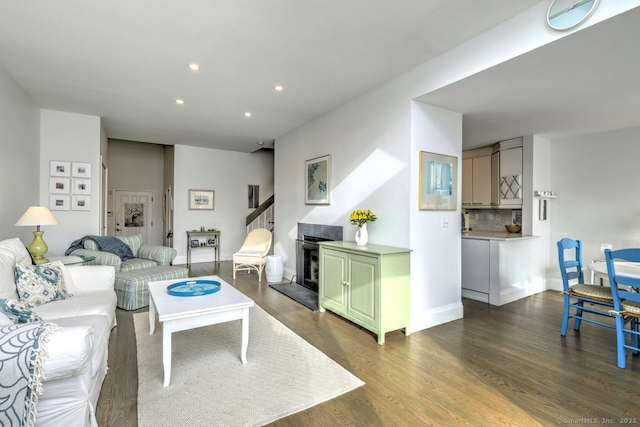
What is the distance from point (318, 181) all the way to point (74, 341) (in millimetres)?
3776

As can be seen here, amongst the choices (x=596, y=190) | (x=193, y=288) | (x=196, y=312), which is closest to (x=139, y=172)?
(x=193, y=288)

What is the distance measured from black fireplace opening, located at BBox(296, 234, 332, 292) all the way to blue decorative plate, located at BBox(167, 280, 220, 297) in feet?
6.25

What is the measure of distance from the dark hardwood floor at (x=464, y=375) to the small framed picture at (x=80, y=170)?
2528mm

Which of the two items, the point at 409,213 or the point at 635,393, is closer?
the point at 635,393

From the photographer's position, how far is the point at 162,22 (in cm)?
240

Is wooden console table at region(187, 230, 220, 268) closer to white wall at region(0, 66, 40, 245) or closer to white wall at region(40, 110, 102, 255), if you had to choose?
white wall at region(40, 110, 102, 255)

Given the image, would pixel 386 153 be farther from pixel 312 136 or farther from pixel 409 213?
pixel 312 136

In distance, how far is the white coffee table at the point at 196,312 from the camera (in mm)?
2113

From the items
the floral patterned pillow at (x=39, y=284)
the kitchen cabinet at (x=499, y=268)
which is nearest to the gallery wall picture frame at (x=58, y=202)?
the floral patterned pillow at (x=39, y=284)

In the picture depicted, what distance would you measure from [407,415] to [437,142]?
2.66 m

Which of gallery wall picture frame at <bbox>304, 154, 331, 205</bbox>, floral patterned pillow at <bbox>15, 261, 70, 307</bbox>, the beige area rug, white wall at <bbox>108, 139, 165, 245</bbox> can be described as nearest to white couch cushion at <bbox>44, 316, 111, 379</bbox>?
the beige area rug

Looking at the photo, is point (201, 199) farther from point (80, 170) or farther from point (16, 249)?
point (16, 249)

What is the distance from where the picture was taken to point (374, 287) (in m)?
2.97

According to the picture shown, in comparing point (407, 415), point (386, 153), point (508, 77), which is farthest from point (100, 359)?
point (508, 77)
